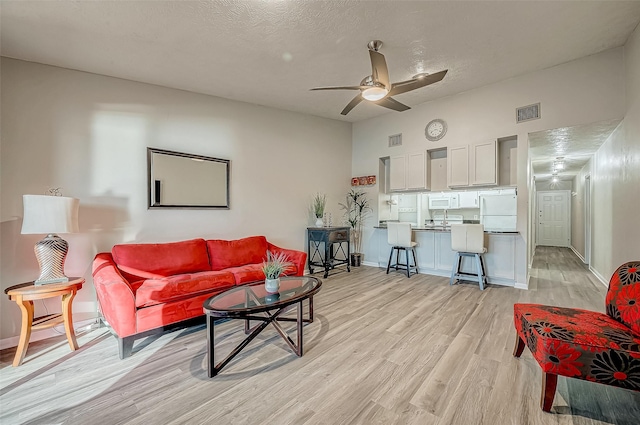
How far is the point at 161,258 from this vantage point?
10.6 ft

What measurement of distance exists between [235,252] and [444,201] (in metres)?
4.00

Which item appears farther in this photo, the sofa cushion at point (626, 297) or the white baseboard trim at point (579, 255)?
the white baseboard trim at point (579, 255)

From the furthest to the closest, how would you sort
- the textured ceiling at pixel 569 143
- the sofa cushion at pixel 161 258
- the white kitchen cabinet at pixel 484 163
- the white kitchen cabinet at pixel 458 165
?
the white kitchen cabinet at pixel 458 165
the white kitchen cabinet at pixel 484 163
the textured ceiling at pixel 569 143
the sofa cushion at pixel 161 258

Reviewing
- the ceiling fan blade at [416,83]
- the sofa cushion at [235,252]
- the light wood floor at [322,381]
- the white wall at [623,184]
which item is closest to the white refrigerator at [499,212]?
the white wall at [623,184]

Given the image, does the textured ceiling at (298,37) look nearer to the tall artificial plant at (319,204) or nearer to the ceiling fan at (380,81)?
the ceiling fan at (380,81)

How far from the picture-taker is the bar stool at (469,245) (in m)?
4.17

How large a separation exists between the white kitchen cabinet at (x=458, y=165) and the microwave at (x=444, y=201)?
0.40 metres

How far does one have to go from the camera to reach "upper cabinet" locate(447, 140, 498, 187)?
4449 millimetres

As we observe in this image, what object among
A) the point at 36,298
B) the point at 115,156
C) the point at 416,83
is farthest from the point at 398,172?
the point at 36,298

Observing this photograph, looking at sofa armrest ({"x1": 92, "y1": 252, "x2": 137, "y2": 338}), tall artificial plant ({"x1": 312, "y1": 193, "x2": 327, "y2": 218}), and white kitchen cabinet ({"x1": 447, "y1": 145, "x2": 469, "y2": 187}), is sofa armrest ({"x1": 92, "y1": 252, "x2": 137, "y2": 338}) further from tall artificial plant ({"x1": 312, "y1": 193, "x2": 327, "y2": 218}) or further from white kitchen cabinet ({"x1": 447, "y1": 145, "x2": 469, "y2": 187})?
white kitchen cabinet ({"x1": 447, "y1": 145, "x2": 469, "y2": 187})

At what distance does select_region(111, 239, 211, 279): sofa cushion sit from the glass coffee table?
113 cm

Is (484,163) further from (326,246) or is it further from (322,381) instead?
(322,381)

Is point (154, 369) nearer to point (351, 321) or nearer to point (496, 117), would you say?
point (351, 321)

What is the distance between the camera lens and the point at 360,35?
2904 mm
